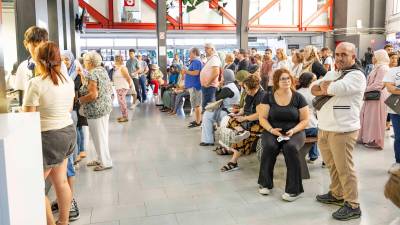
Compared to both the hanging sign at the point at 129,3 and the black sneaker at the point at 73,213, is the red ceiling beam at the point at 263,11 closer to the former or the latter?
the hanging sign at the point at 129,3

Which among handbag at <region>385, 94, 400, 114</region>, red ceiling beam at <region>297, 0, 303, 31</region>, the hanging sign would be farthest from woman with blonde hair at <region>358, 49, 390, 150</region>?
red ceiling beam at <region>297, 0, 303, 31</region>

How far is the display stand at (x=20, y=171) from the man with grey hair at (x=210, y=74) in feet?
16.4

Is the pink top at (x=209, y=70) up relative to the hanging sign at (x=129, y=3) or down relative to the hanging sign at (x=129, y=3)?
down

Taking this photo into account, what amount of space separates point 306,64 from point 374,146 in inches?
60.1

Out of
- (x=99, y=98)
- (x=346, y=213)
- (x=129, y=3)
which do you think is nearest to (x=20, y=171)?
(x=346, y=213)

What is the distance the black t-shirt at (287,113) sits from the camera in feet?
13.0

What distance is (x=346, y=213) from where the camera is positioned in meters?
3.36

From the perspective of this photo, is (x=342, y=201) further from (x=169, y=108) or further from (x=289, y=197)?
(x=169, y=108)

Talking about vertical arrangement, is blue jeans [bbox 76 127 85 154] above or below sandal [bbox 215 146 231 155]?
above

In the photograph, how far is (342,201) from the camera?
12.1 feet

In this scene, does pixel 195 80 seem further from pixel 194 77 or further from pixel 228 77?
pixel 228 77

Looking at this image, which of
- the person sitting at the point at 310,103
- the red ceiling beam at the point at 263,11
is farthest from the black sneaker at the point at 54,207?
the red ceiling beam at the point at 263,11

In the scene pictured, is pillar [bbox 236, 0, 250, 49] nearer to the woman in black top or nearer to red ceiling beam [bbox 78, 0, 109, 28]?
the woman in black top

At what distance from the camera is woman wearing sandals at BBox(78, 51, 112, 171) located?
4.33 m
